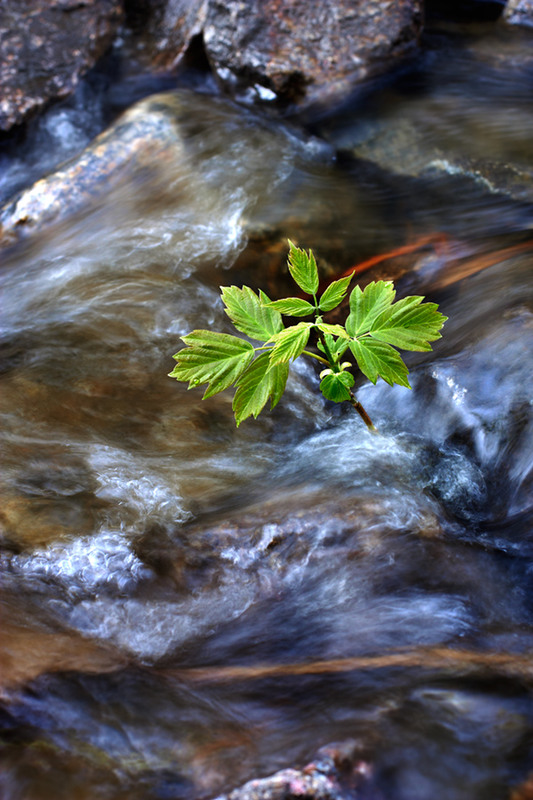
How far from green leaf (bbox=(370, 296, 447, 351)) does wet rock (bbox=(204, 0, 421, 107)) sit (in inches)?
126

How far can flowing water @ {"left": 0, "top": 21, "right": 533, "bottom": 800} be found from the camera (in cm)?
153

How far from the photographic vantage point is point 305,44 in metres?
4.60

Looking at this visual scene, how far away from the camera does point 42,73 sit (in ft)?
16.6

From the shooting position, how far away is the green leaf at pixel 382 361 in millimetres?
1985

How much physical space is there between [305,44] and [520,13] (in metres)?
1.93

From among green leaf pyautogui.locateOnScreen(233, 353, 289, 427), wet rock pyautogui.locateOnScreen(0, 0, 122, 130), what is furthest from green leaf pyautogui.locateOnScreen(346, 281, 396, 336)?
wet rock pyautogui.locateOnScreen(0, 0, 122, 130)

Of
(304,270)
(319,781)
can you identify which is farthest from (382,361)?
(319,781)

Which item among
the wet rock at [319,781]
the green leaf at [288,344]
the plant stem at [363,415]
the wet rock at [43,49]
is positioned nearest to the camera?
the wet rock at [319,781]

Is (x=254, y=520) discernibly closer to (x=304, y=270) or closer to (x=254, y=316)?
(x=254, y=316)

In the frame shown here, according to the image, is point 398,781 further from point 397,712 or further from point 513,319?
point 513,319

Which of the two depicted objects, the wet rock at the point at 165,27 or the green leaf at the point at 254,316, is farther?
the wet rock at the point at 165,27

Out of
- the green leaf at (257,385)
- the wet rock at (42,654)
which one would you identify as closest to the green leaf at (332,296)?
the green leaf at (257,385)

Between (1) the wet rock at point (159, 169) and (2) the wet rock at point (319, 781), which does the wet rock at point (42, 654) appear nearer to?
(2) the wet rock at point (319, 781)

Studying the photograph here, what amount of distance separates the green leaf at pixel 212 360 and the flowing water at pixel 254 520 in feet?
1.50
